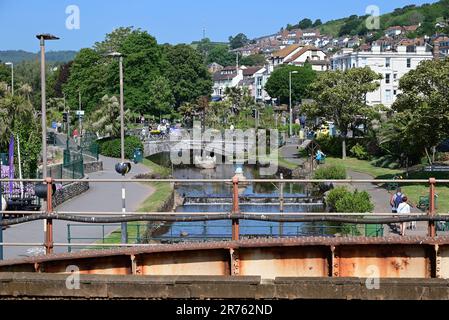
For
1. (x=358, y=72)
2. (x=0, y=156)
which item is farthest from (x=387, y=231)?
(x=358, y=72)

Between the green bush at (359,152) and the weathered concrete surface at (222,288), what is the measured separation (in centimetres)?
5519

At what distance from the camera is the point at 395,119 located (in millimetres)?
46219

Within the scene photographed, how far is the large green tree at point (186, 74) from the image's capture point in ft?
436

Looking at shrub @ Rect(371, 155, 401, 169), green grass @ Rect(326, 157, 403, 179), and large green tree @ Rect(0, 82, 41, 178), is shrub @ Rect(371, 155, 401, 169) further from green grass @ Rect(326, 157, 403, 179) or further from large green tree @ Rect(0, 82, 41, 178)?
large green tree @ Rect(0, 82, 41, 178)

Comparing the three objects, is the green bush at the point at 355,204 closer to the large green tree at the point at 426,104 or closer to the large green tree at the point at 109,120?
the large green tree at the point at 426,104

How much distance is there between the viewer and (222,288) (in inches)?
337

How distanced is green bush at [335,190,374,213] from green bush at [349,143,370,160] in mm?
29520

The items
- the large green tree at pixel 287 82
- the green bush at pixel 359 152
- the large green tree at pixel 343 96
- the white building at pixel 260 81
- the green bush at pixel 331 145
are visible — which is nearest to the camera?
the large green tree at pixel 343 96

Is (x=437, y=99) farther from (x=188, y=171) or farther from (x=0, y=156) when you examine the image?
(x=188, y=171)

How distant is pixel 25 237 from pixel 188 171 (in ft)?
141

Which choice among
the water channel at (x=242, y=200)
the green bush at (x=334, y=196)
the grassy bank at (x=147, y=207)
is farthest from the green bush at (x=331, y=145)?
the green bush at (x=334, y=196)

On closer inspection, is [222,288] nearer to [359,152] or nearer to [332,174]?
[332,174]

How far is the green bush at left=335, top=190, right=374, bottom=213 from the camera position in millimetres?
31583

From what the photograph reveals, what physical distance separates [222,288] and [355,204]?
2447 centimetres
